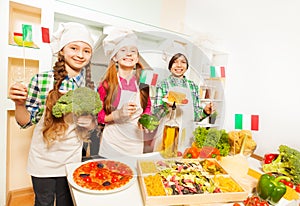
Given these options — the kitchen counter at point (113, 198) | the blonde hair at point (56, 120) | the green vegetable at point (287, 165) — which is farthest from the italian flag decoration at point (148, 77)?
the green vegetable at point (287, 165)

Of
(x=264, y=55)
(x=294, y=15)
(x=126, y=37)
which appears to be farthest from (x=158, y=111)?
(x=294, y=15)

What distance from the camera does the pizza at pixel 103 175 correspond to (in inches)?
32.5

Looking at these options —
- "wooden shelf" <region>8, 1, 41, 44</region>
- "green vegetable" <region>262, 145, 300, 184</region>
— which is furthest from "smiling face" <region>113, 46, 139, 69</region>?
"green vegetable" <region>262, 145, 300, 184</region>

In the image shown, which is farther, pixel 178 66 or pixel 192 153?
pixel 192 153

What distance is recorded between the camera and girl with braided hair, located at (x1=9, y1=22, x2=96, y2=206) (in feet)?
2.73

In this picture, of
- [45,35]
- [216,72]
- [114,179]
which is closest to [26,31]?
[45,35]

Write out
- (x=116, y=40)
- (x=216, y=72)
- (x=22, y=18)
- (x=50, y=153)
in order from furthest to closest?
(x=22, y=18) < (x=50, y=153) < (x=216, y=72) < (x=116, y=40)

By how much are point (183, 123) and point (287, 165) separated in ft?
2.32

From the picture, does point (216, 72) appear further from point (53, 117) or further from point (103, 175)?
point (53, 117)

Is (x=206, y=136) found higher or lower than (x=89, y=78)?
lower

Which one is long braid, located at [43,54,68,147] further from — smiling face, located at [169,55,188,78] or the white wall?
the white wall

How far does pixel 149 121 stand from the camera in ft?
2.76

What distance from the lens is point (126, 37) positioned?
2.43 ft

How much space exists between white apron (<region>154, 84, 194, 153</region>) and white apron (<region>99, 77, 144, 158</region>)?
8cm
